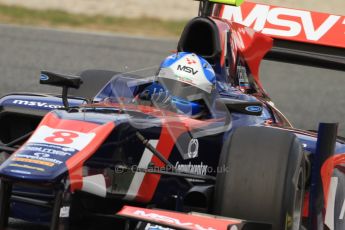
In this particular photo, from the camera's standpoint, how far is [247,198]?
14.4 ft

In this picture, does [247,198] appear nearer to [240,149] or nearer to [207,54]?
[240,149]

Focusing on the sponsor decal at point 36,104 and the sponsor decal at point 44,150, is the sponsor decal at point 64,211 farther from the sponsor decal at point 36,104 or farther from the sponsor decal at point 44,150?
the sponsor decal at point 36,104

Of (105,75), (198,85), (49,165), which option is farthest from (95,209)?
(105,75)

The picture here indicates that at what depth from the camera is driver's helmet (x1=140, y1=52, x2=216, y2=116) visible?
5.23 meters

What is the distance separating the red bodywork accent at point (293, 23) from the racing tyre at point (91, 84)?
113 centimetres

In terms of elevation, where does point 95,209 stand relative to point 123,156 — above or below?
below

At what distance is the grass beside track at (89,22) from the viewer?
54.7 ft

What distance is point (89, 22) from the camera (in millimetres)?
17359

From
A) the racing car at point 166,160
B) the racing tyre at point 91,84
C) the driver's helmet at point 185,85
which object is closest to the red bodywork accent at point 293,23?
the racing tyre at point 91,84

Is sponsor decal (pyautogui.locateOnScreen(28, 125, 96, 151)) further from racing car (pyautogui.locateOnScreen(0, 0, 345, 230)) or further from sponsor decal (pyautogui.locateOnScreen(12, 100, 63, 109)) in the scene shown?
sponsor decal (pyautogui.locateOnScreen(12, 100, 63, 109))

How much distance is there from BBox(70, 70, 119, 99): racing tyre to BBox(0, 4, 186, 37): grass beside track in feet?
32.5

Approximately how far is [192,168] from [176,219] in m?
0.96

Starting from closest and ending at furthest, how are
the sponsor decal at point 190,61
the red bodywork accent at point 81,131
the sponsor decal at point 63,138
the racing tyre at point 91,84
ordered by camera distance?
the red bodywork accent at point 81,131
the sponsor decal at point 63,138
the sponsor decal at point 190,61
the racing tyre at point 91,84

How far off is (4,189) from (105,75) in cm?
261
